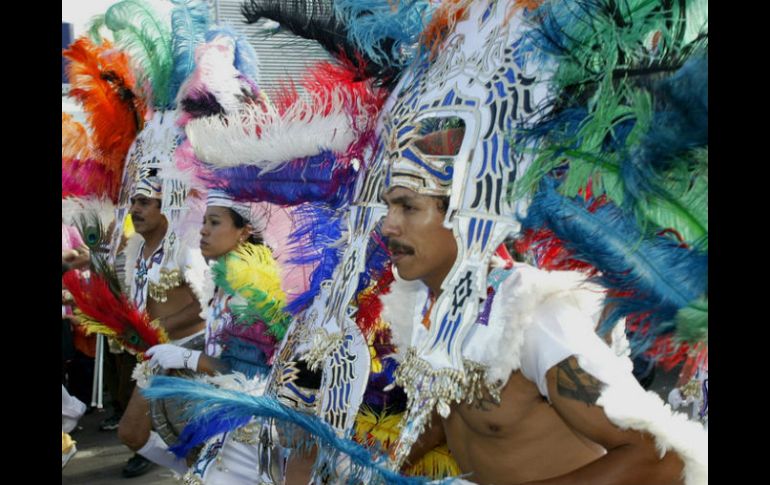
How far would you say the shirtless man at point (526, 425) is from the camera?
1.60 metres

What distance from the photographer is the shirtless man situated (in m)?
1.60

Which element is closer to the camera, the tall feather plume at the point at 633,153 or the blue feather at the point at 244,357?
the tall feather plume at the point at 633,153

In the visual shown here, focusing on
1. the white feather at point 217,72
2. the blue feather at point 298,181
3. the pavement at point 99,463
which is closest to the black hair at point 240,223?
the white feather at point 217,72

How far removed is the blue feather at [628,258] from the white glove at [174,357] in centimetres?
225

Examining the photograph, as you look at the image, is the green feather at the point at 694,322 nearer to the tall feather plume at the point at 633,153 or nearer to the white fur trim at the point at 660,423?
the tall feather plume at the point at 633,153

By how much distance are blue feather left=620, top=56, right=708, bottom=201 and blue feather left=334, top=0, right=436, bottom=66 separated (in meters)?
0.70

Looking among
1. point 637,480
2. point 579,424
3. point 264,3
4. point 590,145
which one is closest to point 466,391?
point 579,424

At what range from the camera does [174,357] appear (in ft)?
12.1

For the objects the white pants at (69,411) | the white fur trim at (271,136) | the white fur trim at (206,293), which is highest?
the white fur trim at (271,136)

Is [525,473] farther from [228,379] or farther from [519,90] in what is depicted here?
[228,379]

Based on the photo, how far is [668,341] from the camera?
58.9 inches

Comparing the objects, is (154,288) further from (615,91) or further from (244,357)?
(615,91)

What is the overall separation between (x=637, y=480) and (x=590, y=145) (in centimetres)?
57

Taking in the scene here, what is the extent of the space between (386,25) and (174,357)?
6.62ft
